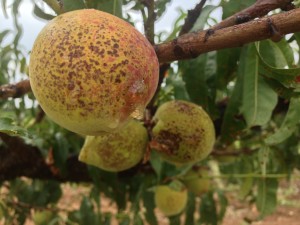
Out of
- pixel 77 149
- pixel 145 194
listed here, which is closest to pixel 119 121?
pixel 77 149

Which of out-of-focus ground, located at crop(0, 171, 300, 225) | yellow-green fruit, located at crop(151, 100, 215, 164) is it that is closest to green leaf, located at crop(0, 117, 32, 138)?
yellow-green fruit, located at crop(151, 100, 215, 164)

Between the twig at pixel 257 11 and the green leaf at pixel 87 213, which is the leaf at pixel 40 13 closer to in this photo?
the twig at pixel 257 11

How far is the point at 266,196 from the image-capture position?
1.97m

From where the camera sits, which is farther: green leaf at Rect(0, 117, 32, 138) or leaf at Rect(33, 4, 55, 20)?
leaf at Rect(33, 4, 55, 20)

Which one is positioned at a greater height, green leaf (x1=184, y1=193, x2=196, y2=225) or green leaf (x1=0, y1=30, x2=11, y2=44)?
green leaf (x1=0, y1=30, x2=11, y2=44)

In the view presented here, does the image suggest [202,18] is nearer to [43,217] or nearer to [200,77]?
[200,77]

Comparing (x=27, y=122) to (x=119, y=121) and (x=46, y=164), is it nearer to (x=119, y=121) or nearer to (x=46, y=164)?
(x=46, y=164)

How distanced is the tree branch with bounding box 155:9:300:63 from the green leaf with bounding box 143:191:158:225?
1408mm

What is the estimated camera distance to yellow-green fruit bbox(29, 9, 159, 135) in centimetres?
74

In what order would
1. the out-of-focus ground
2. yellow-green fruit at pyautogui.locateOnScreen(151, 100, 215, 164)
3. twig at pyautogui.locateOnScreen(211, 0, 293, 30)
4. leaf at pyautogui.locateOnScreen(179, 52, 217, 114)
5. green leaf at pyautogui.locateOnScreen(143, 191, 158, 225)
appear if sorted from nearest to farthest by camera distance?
twig at pyautogui.locateOnScreen(211, 0, 293, 30) → yellow-green fruit at pyautogui.locateOnScreen(151, 100, 215, 164) → leaf at pyautogui.locateOnScreen(179, 52, 217, 114) → green leaf at pyautogui.locateOnScreen(143, 191, 158, 225) → the out-of-focus ground

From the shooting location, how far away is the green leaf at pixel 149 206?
222 cm

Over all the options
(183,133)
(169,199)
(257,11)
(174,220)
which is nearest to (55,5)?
(257,11)

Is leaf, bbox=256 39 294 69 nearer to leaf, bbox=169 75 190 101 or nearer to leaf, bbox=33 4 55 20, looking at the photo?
leaf, bbox=169 75 190 101

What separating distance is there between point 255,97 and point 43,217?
148 centimetres
